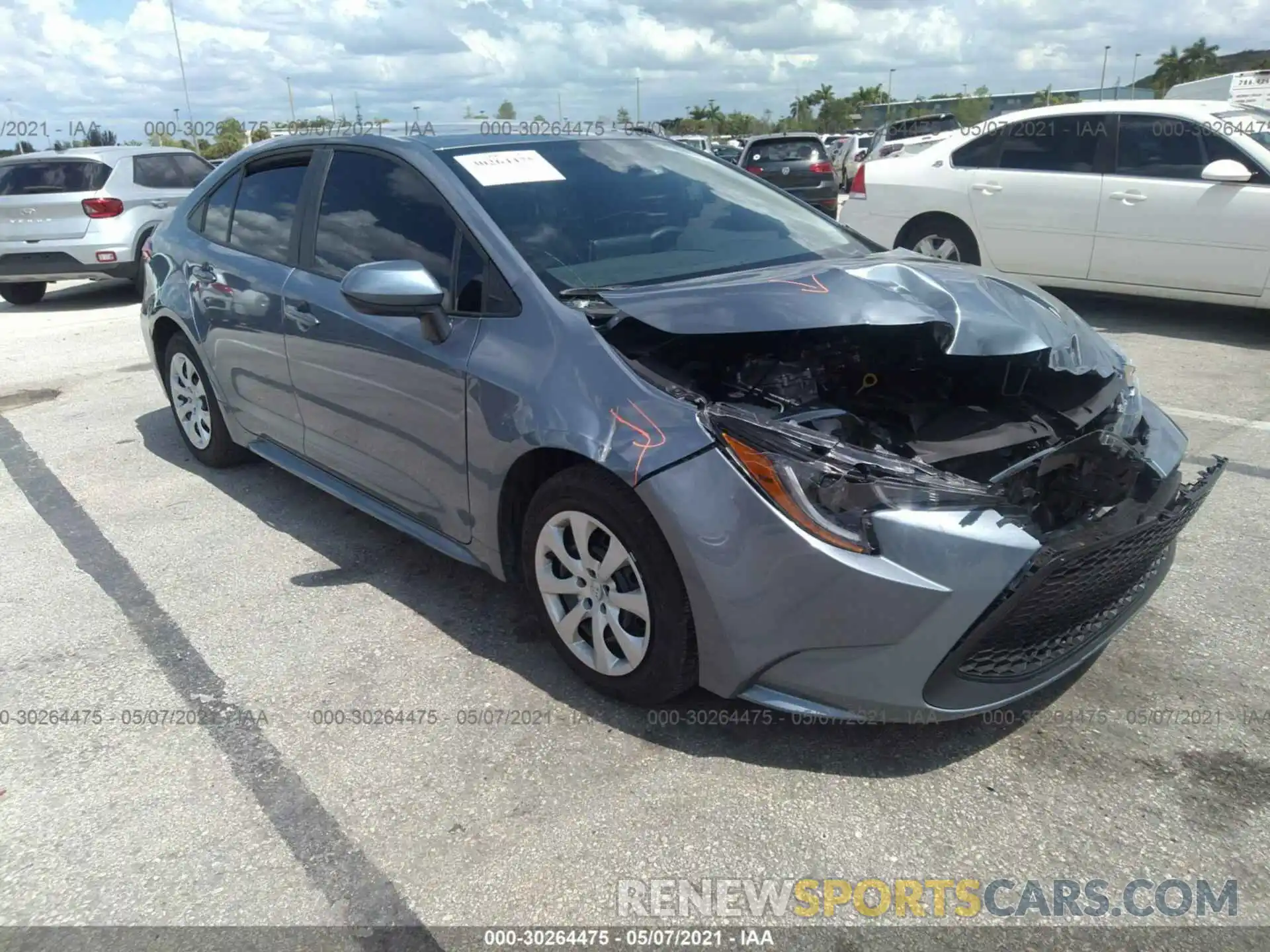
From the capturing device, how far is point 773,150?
16719 mm

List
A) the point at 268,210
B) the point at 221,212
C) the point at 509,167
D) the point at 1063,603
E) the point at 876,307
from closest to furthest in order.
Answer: the point at 1063,603
the point at 876,307
the point at 509,167
the point at 268,210
the point at 221,212

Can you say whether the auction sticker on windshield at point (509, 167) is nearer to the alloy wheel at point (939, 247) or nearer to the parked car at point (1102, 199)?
the parked car at point (1102, 199)

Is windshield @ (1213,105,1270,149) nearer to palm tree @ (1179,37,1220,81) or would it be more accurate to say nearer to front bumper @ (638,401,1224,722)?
front bumper @ (638,401,1224,722)

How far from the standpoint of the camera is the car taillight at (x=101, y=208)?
1086 centimetres

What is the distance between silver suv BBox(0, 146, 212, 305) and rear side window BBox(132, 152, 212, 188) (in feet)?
0.07

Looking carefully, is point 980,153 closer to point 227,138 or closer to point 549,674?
point 549,674

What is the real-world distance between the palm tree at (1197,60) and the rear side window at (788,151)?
126 feet

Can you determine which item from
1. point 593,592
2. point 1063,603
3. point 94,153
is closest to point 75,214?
point 94,153

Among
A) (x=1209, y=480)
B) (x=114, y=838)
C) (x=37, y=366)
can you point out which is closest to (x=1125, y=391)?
(x=1209, y=480)

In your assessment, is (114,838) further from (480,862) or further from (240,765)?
(480,862)

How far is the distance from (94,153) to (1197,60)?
185ft

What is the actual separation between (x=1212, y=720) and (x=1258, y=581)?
1.04 meters

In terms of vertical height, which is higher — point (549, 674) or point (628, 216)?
point (628, 216)

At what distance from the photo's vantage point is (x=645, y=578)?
2.68 meters
